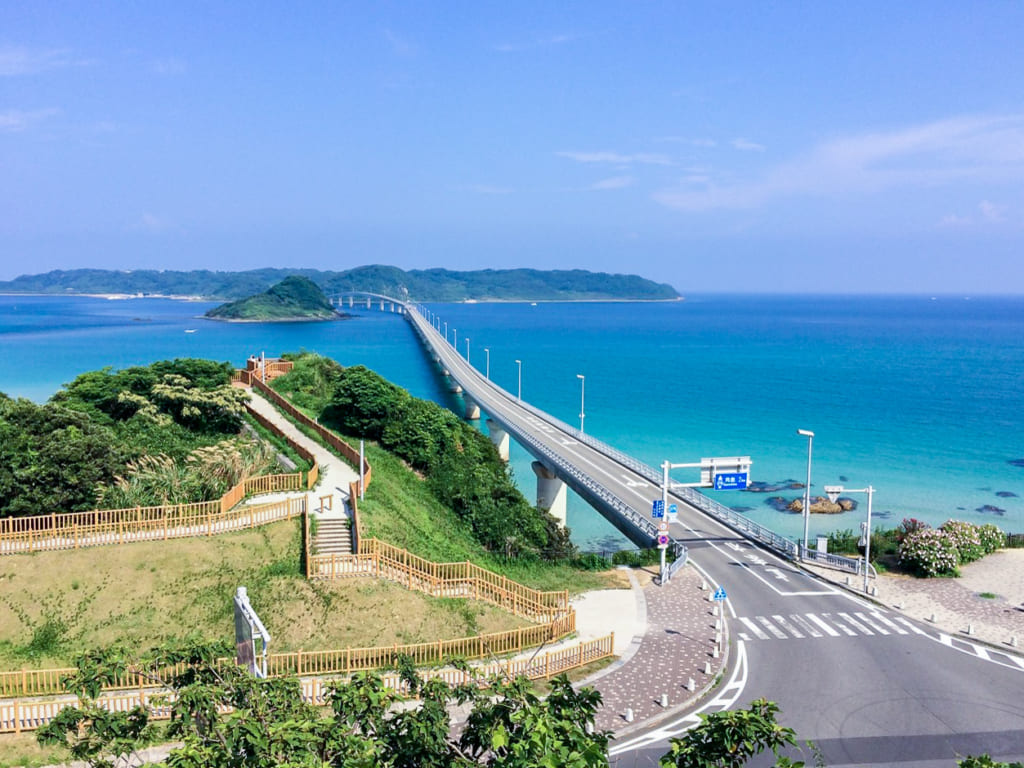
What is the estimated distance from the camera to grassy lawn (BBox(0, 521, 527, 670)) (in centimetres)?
2162

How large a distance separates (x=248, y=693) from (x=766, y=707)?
24.3ft

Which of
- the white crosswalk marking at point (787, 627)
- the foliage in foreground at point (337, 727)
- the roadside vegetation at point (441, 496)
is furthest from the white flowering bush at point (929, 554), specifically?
the foliage in foreground at point (337, 727)

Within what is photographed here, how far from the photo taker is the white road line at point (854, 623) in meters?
25.6

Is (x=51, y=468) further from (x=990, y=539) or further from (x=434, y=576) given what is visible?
(x=990, y=539)

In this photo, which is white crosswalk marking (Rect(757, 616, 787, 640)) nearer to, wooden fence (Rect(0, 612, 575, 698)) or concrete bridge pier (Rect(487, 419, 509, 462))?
wooden fence (Rect(0, 612, 575, 698))

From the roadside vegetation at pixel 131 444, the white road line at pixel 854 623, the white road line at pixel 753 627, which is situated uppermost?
the roadside vegetation at pixel 131 444

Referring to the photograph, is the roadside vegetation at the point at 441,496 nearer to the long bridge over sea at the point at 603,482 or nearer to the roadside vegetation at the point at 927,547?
the long bridge over sea at the point at 603,482

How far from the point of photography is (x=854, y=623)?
86.6ft

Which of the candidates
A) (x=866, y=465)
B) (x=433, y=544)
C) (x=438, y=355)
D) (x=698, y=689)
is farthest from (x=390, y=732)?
(x=438, y=355)

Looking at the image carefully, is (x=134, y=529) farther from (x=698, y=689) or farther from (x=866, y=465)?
(x=866, y=465)

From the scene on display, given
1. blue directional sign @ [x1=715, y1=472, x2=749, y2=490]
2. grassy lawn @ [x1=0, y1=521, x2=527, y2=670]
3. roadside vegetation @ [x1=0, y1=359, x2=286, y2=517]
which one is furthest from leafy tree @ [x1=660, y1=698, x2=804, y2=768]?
blue directional sign @ [x1=715, y1=472, x2=749, y2=490]

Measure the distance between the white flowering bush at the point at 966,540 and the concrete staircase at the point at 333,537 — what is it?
25559 mm

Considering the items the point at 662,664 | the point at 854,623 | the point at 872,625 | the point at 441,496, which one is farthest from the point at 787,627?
the point at 441,496

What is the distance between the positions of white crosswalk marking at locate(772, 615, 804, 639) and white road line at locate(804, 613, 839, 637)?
0.92 m
